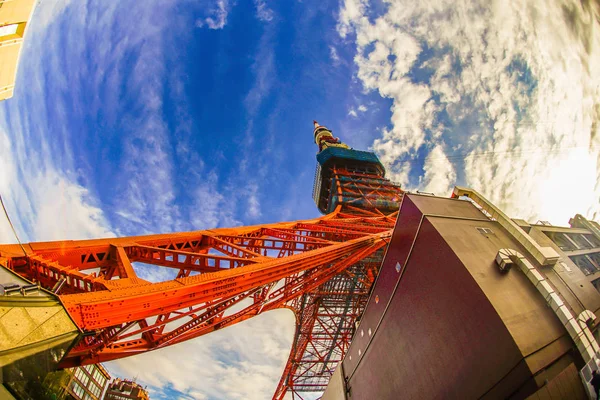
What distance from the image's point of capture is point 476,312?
6770mm

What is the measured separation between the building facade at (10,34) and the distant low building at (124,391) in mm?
67701

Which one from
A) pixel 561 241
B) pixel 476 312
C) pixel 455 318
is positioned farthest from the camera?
pixel 561 241

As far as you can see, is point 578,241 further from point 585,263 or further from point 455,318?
point 455,318

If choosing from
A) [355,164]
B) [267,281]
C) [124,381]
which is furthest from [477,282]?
[124,381]

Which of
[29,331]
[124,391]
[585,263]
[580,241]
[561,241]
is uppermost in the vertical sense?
[124,391]

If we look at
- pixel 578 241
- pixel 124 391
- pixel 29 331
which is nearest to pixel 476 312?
pixel 29 331

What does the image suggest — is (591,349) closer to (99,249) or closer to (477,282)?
(477,282)

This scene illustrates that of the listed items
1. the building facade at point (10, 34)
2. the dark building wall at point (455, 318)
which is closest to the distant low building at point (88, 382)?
the building facade at point (10, 34)

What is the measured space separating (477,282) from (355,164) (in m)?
30.9

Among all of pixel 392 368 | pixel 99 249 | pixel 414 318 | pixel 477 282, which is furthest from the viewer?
pixel 392 368

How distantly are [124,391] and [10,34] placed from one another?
7182 cm

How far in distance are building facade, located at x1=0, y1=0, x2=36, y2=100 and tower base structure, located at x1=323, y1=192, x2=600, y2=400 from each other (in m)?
12.5

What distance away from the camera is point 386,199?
28547mm

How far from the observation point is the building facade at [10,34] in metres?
5.63
